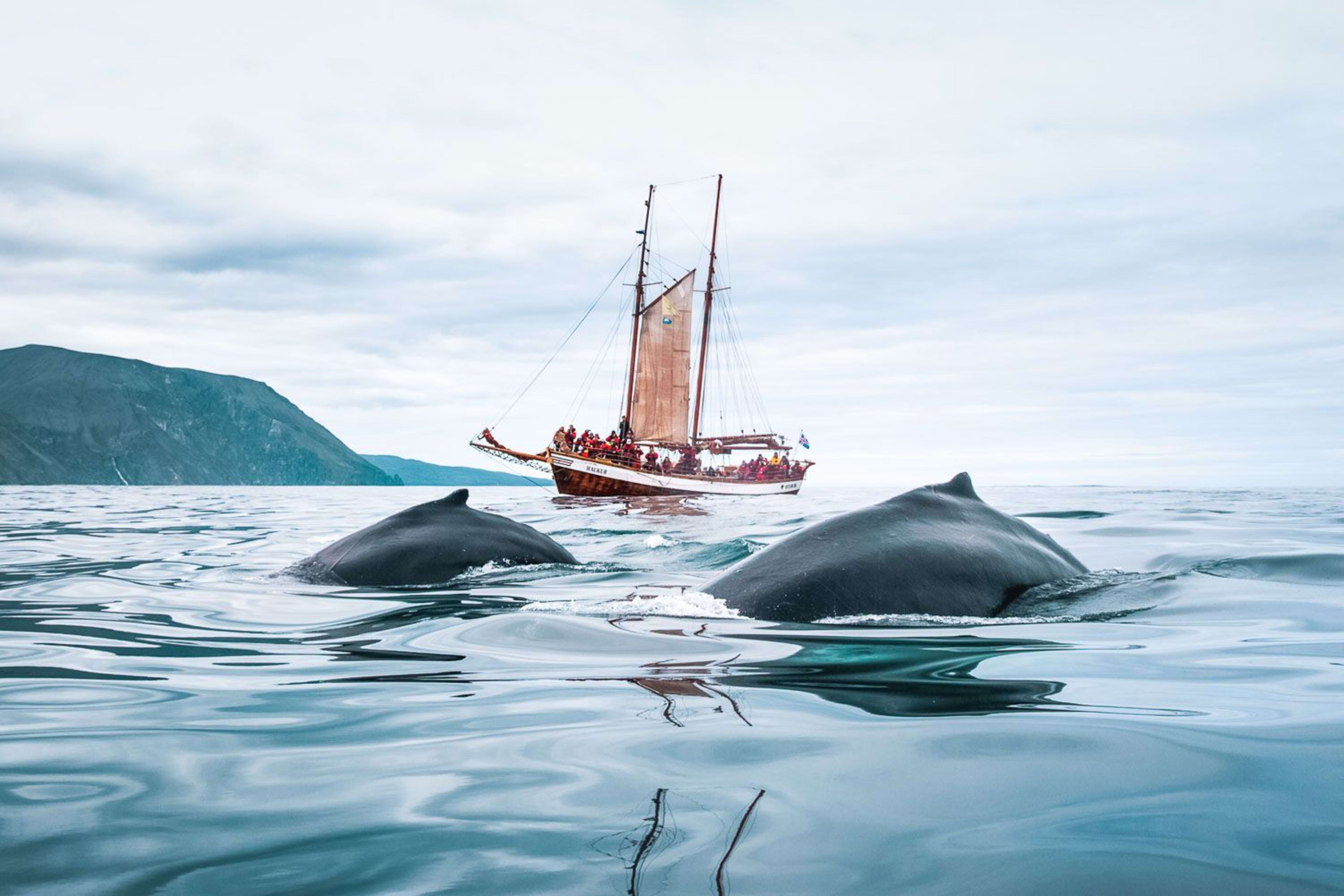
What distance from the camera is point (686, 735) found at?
3.42 m

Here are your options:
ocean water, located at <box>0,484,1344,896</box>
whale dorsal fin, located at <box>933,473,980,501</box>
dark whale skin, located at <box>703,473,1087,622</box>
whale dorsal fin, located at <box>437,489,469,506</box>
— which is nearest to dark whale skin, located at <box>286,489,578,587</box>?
whale dorsal fin, located at <box>437,489,469,506</box>

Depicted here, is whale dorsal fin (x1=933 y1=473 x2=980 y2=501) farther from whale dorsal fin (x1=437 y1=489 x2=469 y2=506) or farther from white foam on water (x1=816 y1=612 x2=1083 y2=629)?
whale dorsal fin (x1=437 y1=489 x2=469 y2=506)

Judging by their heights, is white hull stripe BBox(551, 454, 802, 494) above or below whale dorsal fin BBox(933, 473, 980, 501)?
above

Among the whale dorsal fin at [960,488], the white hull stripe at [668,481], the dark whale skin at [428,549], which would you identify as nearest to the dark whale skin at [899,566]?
the whale dorsal fin at [960,488]

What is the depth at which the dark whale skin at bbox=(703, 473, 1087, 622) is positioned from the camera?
6254 mm

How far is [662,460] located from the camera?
79.2 meters

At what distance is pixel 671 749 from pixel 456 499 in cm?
784

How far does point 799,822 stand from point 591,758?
86cm

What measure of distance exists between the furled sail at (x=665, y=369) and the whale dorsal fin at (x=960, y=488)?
247 feet

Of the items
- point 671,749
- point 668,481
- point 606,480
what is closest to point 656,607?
point 671,749

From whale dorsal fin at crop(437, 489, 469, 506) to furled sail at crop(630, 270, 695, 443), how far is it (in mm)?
72001

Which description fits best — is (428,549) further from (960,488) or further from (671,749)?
(671,749)

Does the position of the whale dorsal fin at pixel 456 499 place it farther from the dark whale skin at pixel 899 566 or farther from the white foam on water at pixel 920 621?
the white foam on water at pixel 920 621

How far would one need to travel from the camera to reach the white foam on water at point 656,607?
21.5 ft
